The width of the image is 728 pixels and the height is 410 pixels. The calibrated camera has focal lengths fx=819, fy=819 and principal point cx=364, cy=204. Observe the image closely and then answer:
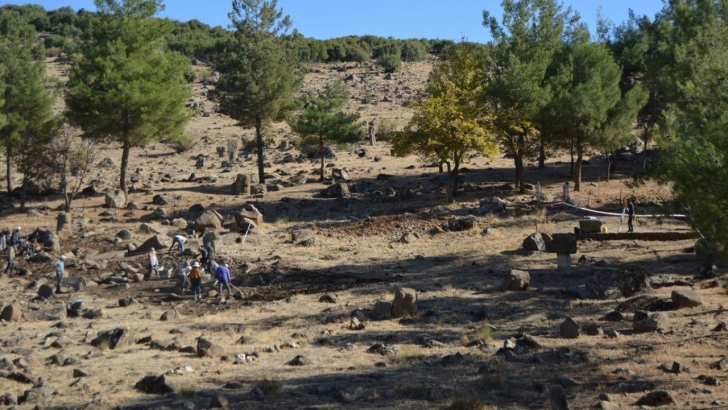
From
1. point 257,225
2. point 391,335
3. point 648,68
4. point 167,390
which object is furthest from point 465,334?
point 648,68

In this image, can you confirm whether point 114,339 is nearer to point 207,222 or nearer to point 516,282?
point 516,282

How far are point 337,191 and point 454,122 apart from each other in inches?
333

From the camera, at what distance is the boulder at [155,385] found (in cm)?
1452

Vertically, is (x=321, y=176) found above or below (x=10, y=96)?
below

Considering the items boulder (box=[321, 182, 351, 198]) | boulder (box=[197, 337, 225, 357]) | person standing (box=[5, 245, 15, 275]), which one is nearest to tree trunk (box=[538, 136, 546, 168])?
boulder (box=[321, 182, 351, 198])

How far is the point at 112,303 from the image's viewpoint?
24828 mm

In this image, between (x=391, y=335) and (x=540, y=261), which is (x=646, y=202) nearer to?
(x=540, y=261)

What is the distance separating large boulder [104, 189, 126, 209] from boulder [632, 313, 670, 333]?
29.1 m

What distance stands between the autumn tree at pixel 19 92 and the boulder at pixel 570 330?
32962mm

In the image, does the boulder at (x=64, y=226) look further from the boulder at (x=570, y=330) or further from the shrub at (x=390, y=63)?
the shrub at (x=390, y=63)

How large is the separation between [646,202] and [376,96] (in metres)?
49.0

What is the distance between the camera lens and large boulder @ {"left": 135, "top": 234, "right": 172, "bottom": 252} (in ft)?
104

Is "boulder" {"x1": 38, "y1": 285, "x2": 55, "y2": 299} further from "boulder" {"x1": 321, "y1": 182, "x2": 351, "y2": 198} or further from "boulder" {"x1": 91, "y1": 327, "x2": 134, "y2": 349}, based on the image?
"boulder" {"x1": 321, "y1": 182, "x2": 351, "y2": 198}

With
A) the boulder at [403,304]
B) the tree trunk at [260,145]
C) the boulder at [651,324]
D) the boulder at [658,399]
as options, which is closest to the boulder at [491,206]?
the tree trunk at [260,145]
